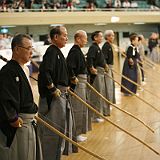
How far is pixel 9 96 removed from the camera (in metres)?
3.33

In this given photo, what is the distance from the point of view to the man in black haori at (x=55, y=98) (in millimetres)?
4469

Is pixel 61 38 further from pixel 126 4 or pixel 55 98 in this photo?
pixel 126 4

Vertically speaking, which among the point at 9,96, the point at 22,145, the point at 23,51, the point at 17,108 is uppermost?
the point at 23,51

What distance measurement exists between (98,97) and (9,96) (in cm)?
335

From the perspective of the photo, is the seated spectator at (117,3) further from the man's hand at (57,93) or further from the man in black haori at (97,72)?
the man's hand at (57,93)

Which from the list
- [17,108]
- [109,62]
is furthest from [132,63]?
[17,108]

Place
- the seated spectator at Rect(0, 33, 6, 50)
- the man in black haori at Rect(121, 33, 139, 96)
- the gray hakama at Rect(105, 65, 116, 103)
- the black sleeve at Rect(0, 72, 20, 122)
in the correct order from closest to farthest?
the black sleeve at Rect(0, 72, 20, 122) → the gray hakama at Rect(105, 65, 116, 103) → the man in black haori at Rect(121, 33, 139, 96) → the seated spectator at Rect(0, 33, 6, 50)

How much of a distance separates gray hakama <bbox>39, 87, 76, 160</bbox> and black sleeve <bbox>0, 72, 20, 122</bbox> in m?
1.21

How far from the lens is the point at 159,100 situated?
869cm

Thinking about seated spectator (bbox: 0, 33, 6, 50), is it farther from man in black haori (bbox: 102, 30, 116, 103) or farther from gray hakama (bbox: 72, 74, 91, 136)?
gray hakama (bbox: 72, 74, 91, 136)

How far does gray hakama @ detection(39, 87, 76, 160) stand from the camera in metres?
4.46

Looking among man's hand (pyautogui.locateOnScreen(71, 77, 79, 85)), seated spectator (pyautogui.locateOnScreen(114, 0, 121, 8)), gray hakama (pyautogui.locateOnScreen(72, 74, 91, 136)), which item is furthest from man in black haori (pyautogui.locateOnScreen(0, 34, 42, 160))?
seated spectator (pyautogui.locateOnScreen(114, 0, 121, 8))

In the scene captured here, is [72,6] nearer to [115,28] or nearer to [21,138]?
[115,28]

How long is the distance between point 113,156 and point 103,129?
133cm
